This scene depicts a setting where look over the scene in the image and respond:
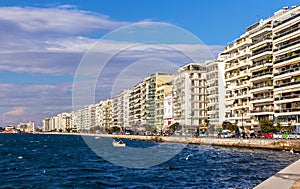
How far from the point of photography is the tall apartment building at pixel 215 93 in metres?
130

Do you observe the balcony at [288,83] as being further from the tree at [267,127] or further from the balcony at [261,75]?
the tree at [267,127]

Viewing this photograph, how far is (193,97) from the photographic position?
14862 cm

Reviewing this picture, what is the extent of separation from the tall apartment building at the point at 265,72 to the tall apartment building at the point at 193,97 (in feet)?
78.2

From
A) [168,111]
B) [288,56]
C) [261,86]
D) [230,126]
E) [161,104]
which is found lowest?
[230,126]

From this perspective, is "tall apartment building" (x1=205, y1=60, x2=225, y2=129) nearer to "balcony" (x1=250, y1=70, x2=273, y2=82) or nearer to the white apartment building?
"balcony" (x1=250, y1=70, x2=273, y2=82)

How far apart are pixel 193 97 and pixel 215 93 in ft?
52.0

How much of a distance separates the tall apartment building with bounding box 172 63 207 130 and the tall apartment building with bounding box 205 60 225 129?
728 centimetres

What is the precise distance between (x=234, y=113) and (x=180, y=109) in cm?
4080

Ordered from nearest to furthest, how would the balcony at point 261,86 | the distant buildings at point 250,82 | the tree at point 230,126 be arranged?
the distant buildings at point 250,82 → the balcony at point 261,86 → the tree at point 230,126

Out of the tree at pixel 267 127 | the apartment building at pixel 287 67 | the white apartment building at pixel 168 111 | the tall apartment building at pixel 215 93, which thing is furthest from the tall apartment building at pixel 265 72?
the white apartment building at pixel 168 111

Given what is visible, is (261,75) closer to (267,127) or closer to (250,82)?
(250,82)

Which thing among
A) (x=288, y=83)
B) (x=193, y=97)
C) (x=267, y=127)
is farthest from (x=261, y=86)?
(x=193, y=97)

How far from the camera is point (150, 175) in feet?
142

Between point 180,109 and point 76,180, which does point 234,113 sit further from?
point 76,180
